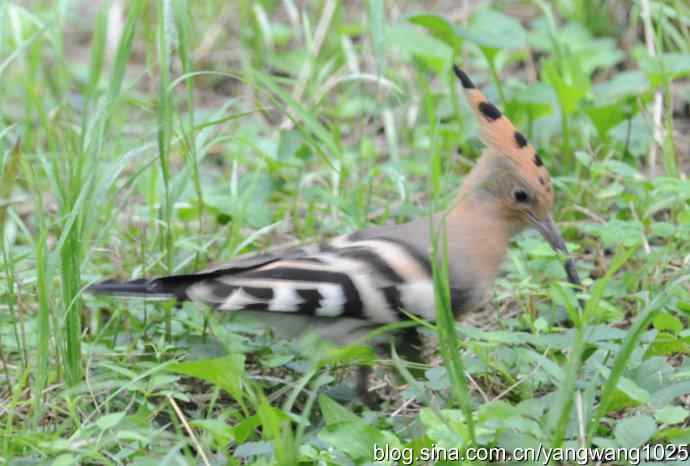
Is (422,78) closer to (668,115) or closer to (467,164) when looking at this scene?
(467,164)

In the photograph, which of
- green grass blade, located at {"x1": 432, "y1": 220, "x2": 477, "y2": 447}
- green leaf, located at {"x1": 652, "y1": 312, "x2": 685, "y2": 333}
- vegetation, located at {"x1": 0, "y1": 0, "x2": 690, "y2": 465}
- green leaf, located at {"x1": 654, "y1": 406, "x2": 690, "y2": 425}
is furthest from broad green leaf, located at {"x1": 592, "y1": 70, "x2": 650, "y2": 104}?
green grass blade, located at {"x1": 432, "y1": 220, "x2": 477, "y2": 447}

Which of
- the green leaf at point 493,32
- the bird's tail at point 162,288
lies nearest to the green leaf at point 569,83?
the green leaf at point 493,32

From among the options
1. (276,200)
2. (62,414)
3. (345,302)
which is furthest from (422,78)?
(62,414)

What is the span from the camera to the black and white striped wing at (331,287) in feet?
8.45

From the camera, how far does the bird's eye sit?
2.97 m

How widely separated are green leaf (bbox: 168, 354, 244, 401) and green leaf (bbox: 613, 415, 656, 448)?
0.71 m

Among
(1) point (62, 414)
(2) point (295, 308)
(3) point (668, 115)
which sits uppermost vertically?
(3) point (668, 115)

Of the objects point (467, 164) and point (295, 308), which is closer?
point (295, 308)

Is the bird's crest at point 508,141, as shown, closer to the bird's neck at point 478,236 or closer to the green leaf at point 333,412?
the bird's neck at point 478,236

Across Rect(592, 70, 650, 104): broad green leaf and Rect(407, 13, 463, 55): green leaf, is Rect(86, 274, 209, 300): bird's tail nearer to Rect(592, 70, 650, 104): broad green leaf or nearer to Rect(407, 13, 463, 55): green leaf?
Rect(407, 13, 463, 55): green leaf

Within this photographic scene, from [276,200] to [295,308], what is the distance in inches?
49.9

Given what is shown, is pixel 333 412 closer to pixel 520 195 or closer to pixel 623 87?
pixel 520 195

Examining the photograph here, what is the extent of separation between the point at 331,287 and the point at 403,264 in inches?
7.1

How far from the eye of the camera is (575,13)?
462cm
